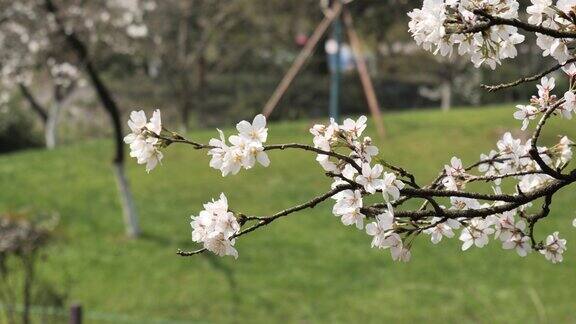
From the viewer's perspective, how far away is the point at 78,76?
2020 centimetres

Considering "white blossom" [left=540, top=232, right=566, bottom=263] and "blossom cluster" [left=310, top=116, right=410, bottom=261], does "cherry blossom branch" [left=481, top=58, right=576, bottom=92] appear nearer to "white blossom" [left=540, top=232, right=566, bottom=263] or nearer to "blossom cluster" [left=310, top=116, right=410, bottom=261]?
"blossom cluster" [left=310, top=116, right=410, bottom=261]

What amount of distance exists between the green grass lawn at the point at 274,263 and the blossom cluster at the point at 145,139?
6.20m

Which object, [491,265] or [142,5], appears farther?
[142,5]

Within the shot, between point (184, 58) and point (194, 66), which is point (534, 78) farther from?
point (194, 66)

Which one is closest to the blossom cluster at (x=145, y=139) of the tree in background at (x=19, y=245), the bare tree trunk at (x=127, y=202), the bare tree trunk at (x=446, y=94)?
the tree in background at (x=19, y=245)

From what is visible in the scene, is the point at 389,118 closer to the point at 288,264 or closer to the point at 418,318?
the point at 288,264

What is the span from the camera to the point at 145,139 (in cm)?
188

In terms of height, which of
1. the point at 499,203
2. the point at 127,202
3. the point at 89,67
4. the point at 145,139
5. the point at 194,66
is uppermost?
the point at 194,66

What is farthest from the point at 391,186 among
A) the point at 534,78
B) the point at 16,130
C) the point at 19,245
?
the point at 16,130

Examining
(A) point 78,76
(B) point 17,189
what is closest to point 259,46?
(A) point 78,76

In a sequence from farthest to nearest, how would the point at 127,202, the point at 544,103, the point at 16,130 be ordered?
the point at 16,130 < the point at 127,202 < the point at 544,103

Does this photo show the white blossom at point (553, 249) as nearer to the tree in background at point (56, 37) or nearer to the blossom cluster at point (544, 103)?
the blossom cluster at point (544, 103)

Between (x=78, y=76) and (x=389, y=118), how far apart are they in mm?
7559

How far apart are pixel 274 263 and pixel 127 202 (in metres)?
2.23
